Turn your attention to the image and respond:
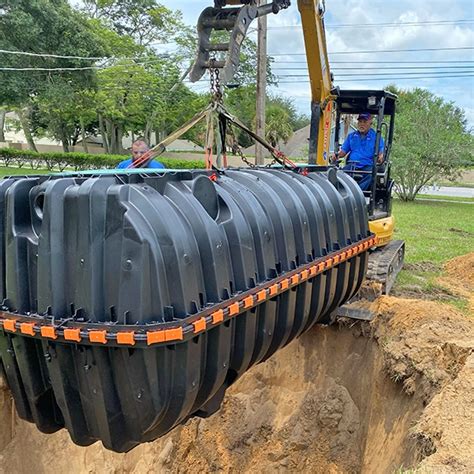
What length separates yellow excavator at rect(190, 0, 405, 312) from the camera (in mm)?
5500

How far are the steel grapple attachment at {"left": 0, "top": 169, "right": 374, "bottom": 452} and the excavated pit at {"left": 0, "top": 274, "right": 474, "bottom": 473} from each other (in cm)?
194

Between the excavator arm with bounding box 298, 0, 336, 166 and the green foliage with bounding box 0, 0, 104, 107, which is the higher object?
the green foliage with bounding box 0, 0, 104, 107

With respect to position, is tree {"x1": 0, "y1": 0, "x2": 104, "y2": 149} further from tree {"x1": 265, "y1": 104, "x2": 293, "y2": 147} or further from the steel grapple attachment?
the steel grapple attachment

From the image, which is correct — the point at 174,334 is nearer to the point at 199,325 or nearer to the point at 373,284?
the point at 199,325

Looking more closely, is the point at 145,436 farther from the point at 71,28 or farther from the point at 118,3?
the point at 118,3

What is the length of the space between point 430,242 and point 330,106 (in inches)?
236

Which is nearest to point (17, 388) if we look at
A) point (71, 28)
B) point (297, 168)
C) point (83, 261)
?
point (83, 261)

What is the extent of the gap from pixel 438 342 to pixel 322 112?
12.7 ft

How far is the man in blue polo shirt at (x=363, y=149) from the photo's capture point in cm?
827

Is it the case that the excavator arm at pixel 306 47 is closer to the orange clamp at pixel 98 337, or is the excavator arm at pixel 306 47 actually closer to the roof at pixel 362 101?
the roof at pixel 362 101

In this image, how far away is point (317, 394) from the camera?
6348 millimetres

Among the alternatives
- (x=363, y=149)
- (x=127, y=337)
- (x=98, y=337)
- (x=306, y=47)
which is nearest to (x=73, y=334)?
(x=98, y=337)

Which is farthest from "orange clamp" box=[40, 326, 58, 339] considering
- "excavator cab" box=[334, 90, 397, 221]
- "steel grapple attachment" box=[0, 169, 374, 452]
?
"excavator cab" box=[334, 90, 397, 221]

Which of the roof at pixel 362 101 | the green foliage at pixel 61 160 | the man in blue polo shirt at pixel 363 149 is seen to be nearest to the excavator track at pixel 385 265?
the man in blue polo shirt at pixel 363 149
